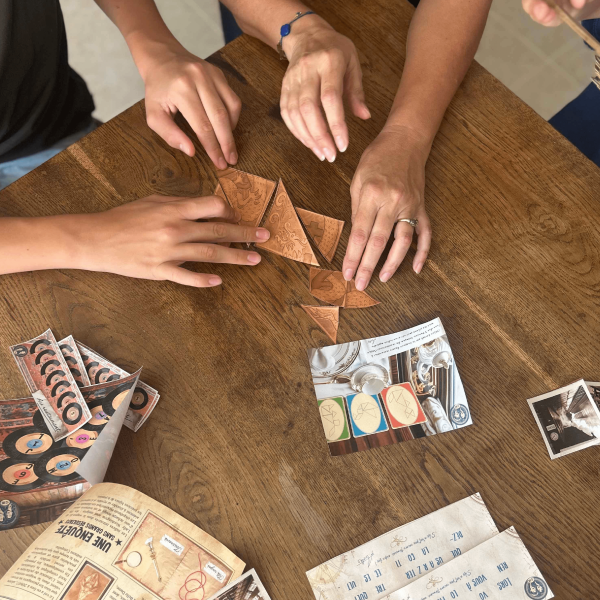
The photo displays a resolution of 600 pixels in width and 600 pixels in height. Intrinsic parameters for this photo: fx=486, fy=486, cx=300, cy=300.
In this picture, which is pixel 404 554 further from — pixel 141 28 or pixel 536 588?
pixel 141 28

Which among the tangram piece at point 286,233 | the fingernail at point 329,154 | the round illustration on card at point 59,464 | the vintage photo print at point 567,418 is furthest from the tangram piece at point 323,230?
the round illustration on card at point 59,464

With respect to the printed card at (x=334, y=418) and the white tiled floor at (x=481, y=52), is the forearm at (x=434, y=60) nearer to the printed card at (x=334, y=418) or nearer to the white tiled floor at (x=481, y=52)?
the printed card at (x=334, y=418)

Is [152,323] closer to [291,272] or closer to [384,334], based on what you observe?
[291,272]

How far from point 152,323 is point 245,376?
8.8 inches

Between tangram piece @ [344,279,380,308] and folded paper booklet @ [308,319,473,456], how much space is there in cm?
8

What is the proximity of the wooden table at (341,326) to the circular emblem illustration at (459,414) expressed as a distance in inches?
1.0

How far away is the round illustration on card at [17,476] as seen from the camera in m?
0.88

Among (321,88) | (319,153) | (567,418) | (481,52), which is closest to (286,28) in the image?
(321,88)

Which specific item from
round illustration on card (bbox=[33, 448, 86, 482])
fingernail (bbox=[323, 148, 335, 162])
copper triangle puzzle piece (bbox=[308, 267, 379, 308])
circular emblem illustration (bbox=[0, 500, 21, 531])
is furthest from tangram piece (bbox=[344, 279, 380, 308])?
circular emblem illustration (bbox=[0, 500, 21, 531])

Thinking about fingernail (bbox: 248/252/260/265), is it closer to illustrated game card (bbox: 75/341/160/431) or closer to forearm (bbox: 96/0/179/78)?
illustrated game card (bbox: 75/341/160/431)

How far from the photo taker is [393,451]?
916 millimetres

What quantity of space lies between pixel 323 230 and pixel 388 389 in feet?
1.21

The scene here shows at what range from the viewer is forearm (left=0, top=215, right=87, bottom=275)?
100 cm

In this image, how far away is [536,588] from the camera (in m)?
0.84
